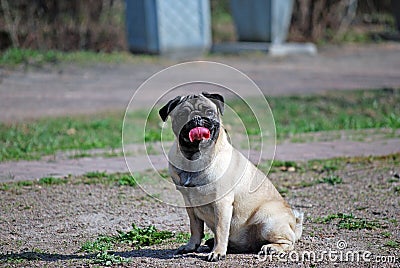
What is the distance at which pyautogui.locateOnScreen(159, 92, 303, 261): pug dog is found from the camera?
4.62 meters

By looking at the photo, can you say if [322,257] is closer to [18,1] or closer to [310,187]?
[310,187]

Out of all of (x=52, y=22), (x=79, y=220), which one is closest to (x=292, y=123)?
(x=79, y=220)

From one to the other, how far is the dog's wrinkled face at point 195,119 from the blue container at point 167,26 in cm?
1193

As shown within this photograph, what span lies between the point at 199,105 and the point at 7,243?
76.1 inches

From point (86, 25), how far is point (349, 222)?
474 inches

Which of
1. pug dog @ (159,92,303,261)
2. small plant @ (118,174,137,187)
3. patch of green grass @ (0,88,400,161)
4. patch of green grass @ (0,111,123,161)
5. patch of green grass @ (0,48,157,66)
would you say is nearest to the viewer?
pug dog @ (159,92,303,261)

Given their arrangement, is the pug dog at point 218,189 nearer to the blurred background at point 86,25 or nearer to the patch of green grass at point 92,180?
the patch of green grass at point 92,180

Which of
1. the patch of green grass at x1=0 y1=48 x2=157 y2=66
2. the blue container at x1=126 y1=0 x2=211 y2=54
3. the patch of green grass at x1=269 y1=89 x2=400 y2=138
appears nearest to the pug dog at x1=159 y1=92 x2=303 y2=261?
the patch of green grass at x1=269 y1=89 x2=400 y2=138

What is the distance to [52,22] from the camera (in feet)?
54.9

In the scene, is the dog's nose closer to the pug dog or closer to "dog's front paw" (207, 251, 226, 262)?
the pug dog

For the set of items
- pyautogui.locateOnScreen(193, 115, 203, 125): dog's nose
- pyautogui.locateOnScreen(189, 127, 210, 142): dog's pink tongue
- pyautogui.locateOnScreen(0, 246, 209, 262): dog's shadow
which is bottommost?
pyautogui.locateOnScreen(0, 246, 209, 262): dog's shadow

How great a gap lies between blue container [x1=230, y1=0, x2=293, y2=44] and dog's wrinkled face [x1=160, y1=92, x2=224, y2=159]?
13079 mm

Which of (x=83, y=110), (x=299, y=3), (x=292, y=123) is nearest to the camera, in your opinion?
(x=292, y=123)

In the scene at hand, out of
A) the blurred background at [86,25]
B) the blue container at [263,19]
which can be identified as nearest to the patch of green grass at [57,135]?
the blurred background at [86,25]
